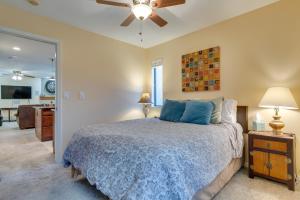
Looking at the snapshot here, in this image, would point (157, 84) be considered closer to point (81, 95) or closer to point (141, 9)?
point (81, 95)

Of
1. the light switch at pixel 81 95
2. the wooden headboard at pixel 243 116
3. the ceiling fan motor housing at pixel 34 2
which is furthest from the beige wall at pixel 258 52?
the ceiling fan motor housing at pixel 34 2

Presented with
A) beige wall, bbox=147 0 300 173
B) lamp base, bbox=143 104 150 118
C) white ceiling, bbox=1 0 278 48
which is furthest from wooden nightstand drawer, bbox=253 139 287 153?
lamp base, bbox=143 104 150 118

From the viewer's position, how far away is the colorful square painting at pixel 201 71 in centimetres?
306

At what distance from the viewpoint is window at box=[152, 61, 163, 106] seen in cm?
424

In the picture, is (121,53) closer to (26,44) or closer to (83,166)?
(26,44)

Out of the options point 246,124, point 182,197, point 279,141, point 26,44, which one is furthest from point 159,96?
point 26,44

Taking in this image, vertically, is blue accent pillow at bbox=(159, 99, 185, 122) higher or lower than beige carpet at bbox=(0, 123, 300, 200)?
higher

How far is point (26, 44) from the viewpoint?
4.14 meters

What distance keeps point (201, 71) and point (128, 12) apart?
1690 millimetres

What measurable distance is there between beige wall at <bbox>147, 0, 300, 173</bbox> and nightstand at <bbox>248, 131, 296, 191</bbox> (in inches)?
15.8

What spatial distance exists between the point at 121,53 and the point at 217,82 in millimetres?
2257

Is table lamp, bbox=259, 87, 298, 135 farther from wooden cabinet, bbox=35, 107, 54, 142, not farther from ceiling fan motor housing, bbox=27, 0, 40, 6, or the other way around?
wooden cabinet, bbox=35, 107, 54, 142

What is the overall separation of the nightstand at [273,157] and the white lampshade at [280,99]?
1.28 feet

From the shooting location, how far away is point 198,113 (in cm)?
248
